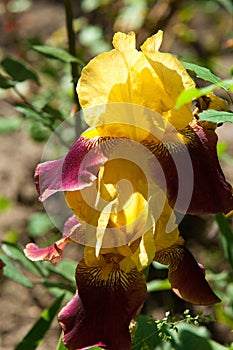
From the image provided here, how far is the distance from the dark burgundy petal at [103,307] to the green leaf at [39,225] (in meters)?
1.32

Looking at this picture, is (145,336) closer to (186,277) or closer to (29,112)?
(186,277)

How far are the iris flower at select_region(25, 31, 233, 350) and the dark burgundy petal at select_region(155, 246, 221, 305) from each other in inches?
1.7

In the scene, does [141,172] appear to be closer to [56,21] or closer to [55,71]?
[55,71]

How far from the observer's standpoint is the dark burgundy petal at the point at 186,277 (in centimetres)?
138

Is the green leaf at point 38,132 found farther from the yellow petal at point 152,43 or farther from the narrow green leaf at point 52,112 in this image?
the yellow petal at point 152,43

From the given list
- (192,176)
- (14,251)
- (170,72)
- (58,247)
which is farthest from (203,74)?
(14,251)

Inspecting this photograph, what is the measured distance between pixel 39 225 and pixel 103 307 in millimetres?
1420

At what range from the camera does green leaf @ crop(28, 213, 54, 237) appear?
8.86 feet

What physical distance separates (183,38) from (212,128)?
2.04 meters

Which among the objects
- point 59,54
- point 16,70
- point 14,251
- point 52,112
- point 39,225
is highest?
point 59,54

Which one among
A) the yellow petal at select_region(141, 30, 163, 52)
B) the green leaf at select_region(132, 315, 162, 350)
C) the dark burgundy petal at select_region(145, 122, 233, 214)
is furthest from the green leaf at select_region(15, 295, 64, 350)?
the yellow petal at select_region(141, 30, 163, 52)

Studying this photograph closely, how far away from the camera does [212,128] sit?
4.50ft

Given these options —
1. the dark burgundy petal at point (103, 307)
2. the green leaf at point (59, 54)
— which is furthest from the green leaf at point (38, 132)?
the dark burgundy petal at point (103, 307)

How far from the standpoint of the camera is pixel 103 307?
133 centimetres
